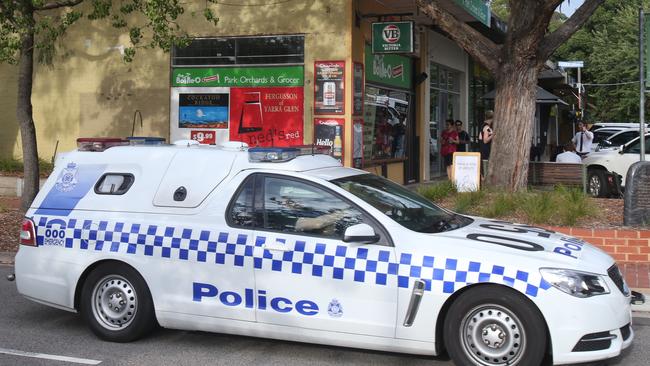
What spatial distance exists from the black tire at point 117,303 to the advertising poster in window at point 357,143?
864 cm

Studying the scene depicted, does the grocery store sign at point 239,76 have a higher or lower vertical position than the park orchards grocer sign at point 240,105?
higher

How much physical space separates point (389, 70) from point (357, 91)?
242cm

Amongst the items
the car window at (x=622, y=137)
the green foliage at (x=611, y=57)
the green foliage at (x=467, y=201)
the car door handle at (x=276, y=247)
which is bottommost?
the car door handle at (x=276, y=247)

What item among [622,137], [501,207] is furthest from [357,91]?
[622,137]

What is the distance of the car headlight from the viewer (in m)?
4.67

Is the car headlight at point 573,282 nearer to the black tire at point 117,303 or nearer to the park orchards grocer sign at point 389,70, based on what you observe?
the black tire at point 117,303

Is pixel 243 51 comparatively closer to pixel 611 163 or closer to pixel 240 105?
pixel 240 105

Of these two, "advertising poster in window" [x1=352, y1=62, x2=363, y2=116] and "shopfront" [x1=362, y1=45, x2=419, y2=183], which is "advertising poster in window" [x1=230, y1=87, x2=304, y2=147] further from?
"shopfront" [x1=362, y1=45, x2=419, y2=183]

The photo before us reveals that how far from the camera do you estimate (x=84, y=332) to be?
6.17m

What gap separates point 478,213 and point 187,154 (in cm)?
546

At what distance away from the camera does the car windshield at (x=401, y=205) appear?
533 centimetres

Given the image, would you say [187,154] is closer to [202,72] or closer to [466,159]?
[466,159]

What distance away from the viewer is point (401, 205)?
18.4ft

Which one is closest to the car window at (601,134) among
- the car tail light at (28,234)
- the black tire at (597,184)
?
the black tire at (597,184)
